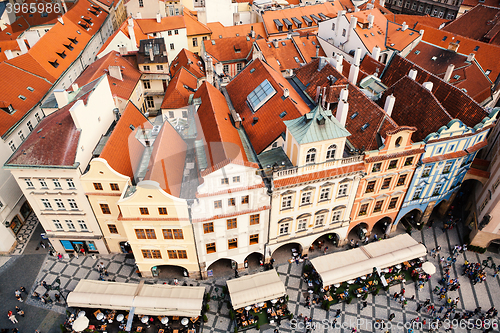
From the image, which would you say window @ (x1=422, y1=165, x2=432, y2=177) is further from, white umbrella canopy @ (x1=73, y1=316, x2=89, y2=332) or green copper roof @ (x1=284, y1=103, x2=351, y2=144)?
white umbrella canopy @ (x1=73, y1=316, x2=89, y2=332)

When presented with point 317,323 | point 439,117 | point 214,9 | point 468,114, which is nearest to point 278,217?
point 317,323

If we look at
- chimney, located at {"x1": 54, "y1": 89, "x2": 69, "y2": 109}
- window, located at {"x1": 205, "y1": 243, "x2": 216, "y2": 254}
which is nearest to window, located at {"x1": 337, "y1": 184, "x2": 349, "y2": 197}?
window, located at {"x1": 205, "y1": 243, "x2": 216, "y2": 254}

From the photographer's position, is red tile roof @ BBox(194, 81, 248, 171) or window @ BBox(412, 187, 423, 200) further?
window @ BBox(412, 187, 423, 200)

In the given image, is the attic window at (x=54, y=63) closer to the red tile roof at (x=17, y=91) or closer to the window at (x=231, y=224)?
the red tile roof at (x=17, y=91)

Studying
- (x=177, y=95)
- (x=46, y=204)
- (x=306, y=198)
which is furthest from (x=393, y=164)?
(x=46, y=204)

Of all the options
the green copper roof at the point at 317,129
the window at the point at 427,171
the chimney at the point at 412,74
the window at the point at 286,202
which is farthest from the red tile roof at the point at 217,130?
the chimney at the point at 412,74

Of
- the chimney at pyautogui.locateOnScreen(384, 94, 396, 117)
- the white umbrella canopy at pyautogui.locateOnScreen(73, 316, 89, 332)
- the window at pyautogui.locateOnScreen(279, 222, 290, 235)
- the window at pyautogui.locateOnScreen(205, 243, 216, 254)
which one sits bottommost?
the white umbrella canopy at pyautogui.locateOnScreen(73, 316, 89, 332)
